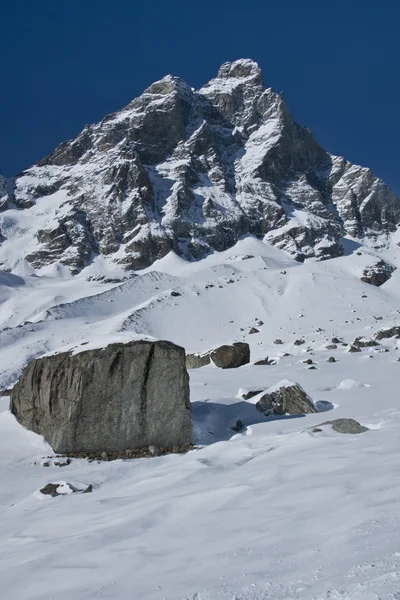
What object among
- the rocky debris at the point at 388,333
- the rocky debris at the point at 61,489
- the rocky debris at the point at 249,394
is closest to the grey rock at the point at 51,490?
the rocky debris at the point at 61,489

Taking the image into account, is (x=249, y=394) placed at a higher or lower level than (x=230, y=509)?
higher

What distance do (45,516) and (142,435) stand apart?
6.27 meters

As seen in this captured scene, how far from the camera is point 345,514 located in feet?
18.5

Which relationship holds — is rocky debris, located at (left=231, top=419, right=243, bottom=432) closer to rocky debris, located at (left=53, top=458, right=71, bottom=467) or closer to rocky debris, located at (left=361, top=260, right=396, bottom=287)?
rocky debris, located at (left=53, top=458, right=71, bottom=467)

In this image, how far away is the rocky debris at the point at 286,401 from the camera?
52.5 ft

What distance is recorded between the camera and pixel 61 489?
9953 millimetres

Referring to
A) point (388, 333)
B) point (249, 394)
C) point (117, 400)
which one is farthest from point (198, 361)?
point (117, 400)

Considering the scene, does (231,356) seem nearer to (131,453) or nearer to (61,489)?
(131,453)

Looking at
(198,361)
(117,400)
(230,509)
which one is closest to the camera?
(230,509)

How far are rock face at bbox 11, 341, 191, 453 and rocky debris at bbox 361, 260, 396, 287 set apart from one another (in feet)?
254

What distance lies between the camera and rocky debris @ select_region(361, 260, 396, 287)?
88938 mm

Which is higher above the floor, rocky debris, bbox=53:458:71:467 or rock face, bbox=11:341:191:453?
rock face, bbox=11:341:191:453

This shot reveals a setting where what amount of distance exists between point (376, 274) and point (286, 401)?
79926mm

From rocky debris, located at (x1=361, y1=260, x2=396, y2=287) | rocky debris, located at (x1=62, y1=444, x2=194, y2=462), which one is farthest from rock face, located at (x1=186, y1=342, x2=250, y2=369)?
rocky debris, located at (x1=361, y1=260, x2=396, y2=287)
